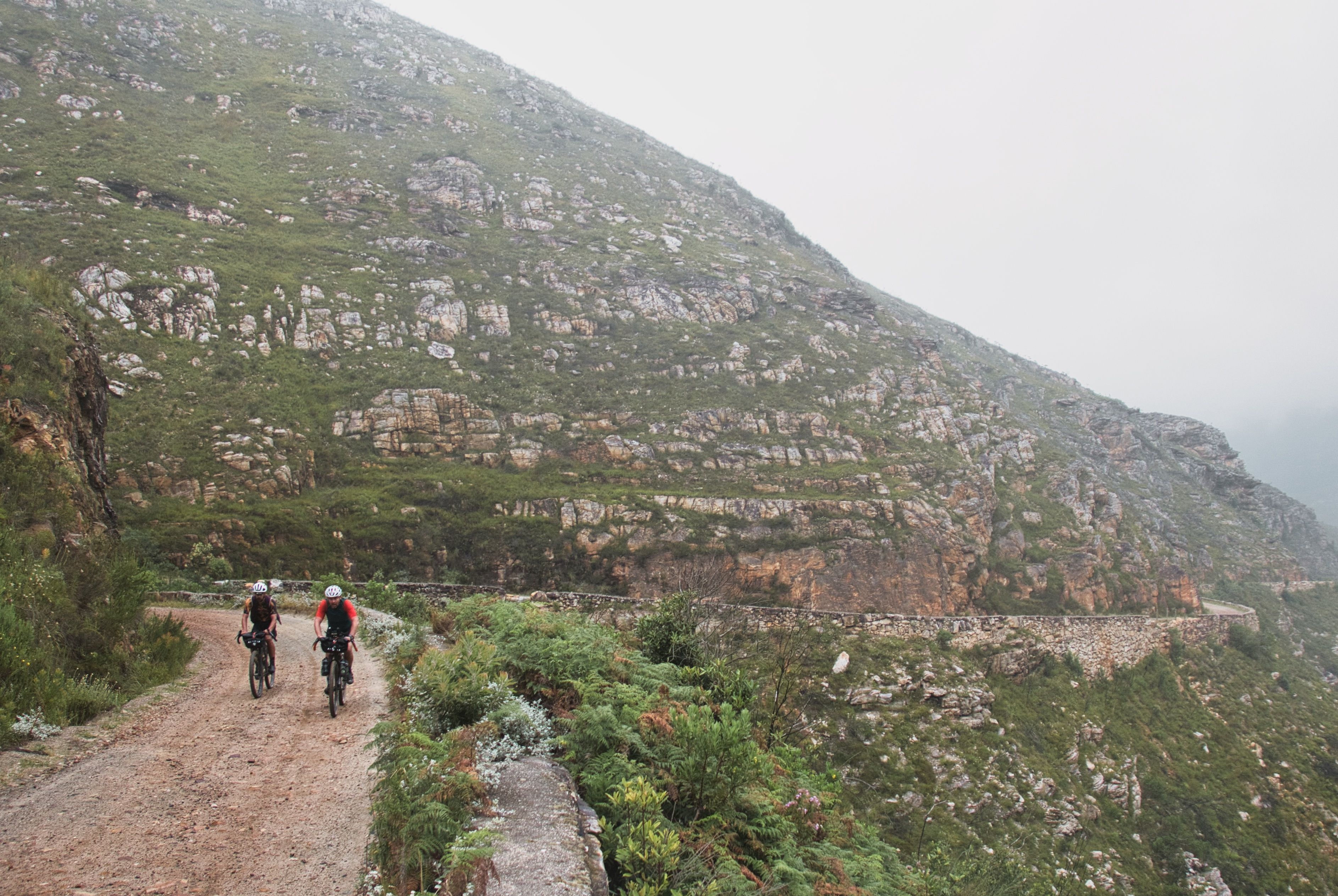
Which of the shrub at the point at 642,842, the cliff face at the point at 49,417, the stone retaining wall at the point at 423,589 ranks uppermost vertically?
the cliff face at the point at 49,417

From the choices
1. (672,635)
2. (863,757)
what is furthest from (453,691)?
Result: (863,757)

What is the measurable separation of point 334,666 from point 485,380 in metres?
33.4

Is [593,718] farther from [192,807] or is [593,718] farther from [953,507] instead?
[953,507]

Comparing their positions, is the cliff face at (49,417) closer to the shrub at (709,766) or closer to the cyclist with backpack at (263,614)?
the cyclist with backpack at (263,614)

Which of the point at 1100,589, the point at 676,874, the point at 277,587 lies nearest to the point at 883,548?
the point at 1100,589

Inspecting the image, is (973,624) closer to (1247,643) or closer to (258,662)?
(1247,643)

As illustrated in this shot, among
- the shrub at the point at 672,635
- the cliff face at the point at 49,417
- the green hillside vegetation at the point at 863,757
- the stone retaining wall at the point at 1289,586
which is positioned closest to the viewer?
the green hillside vegetation at the point at 863,757

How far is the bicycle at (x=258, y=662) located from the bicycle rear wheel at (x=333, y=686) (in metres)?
1.43

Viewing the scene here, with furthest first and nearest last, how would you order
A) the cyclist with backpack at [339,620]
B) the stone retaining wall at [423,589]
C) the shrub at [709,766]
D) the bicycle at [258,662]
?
the stone retaining wall at [423,589] < the bicycle at [258,662] < the cyclist with backpack at [339,620] < the shrub at [709,766]

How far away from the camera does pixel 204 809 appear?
499 centimetres

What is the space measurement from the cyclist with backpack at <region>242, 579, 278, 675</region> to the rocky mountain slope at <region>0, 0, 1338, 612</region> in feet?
52.6

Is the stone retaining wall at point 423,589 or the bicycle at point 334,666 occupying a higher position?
the bicycle at point 334,666

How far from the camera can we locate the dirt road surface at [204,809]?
3957mm

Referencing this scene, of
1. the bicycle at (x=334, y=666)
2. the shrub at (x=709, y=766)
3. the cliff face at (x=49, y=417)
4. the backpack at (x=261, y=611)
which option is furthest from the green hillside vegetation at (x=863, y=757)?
the cliff face at (x=49, y=417)
